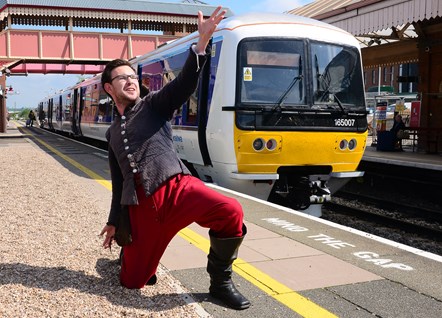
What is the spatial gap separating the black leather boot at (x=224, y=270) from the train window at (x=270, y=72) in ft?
13.5

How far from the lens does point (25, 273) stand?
3.96m

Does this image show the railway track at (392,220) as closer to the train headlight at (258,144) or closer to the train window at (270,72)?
the train headlight at (258,144)

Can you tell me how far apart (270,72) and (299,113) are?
2.41ft

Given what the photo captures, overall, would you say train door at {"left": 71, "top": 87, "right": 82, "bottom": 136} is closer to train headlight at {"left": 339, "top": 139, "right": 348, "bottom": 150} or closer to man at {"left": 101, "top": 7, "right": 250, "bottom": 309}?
train headlight at {"left": 339, "top": 139, "right": 348, "bottom": 150}

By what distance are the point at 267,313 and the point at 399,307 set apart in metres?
0.91

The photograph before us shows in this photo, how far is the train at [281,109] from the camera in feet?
24.1

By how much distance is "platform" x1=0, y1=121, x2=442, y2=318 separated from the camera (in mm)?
3410

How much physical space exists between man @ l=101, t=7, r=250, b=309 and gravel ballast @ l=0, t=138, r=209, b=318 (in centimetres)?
26

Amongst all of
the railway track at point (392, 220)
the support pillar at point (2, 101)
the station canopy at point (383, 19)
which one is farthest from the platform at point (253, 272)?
the support pillar at point (2, 101)

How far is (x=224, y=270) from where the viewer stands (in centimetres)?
347

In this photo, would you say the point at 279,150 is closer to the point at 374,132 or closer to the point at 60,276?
the point at 60,276

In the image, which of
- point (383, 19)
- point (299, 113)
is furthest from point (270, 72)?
point (383, 19)

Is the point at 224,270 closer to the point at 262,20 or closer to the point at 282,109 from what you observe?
the point at 282,109

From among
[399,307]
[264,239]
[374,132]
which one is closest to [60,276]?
[264,239]
